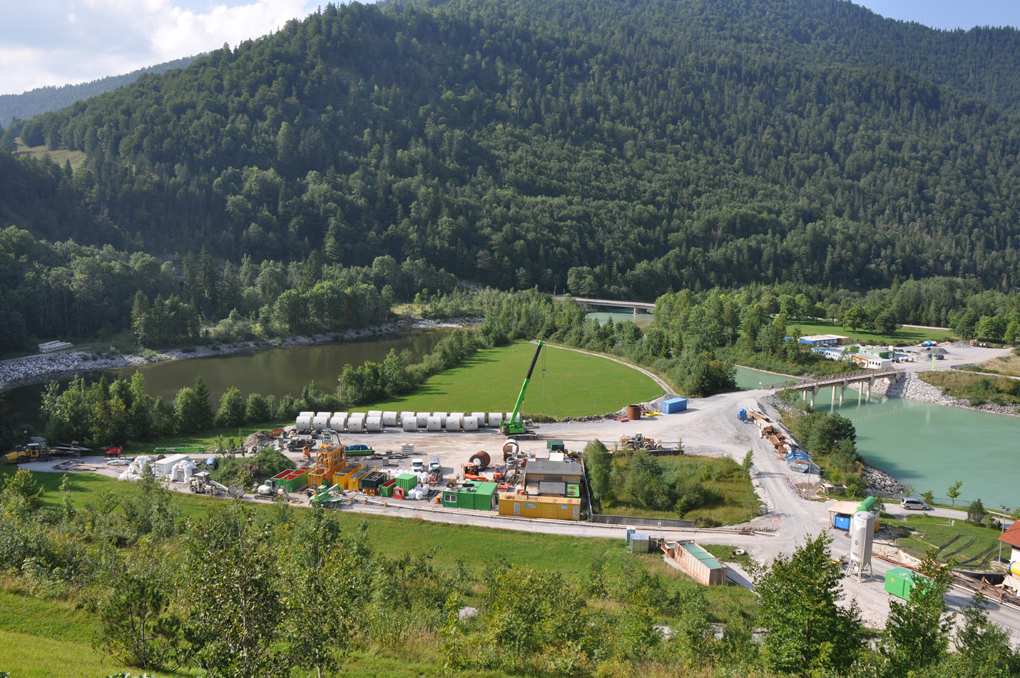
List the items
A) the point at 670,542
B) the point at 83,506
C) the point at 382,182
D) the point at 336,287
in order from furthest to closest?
the point at 382,182
the point at 336,287
the point at 83,506
the point at 670,542

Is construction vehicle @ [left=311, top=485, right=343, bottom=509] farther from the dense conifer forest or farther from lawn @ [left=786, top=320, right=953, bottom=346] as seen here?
lawn @ [left=786, top=320, right=953, bottom=346]

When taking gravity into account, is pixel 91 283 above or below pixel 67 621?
above

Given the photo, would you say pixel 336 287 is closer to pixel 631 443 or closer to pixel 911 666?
pixel 631 443

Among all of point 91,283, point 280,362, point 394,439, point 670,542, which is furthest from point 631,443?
point 91,283

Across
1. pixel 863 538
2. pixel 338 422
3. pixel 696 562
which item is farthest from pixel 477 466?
pixel 863 538

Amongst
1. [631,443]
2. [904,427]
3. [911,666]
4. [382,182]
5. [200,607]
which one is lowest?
[904,427]

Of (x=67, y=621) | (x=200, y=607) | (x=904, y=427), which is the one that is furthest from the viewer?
(x=904, y=427)

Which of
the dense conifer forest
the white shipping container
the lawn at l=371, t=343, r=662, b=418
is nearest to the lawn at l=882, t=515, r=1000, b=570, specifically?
the lawn at l=371, t=343, r=662, b=418

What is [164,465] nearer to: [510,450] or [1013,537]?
[510,450]
